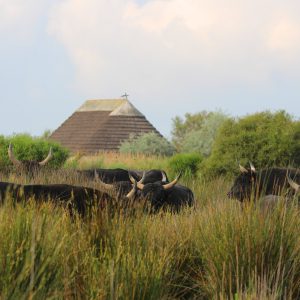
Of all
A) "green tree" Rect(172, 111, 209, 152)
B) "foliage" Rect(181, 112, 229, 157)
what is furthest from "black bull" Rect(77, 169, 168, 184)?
"green tree" Rect(172, 111, 209, 152)

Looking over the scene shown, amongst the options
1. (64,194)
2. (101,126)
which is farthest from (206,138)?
(64,194)

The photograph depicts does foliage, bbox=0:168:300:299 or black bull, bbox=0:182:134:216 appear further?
black bull, bbox=0:182:134:216

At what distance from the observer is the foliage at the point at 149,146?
133ft

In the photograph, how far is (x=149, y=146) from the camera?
4075 cm

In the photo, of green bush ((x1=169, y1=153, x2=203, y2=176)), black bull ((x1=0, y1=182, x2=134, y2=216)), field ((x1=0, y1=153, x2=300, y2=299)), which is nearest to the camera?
field ((x1=0, y1=153, x2=300, y2=299))

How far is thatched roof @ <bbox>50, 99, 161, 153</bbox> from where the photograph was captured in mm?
43812

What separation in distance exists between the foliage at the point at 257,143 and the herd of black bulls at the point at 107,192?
5.64m

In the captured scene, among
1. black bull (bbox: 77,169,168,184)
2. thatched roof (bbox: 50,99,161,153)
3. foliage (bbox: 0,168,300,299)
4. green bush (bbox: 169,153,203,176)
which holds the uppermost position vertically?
thatched roof (bbox: 50,99,161,153)

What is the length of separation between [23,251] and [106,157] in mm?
30338

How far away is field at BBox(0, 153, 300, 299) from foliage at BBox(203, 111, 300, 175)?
14720mm

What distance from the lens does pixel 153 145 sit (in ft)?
134

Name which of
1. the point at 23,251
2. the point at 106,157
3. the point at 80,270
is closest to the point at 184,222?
the point at 80,270

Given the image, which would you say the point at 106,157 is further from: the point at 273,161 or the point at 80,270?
the point at 80,270

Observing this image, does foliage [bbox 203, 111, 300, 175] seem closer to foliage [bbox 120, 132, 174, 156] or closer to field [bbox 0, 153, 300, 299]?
field [bbox 0, 153, 300, 299]
